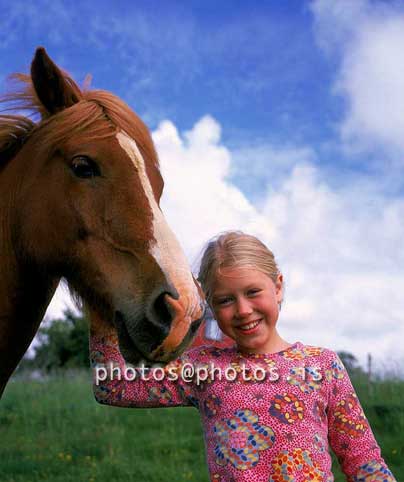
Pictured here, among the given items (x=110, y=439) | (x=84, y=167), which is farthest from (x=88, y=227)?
(x=110, y=439)

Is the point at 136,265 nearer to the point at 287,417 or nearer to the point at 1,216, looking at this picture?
the point at 1,216

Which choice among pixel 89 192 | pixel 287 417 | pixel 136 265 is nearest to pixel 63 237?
pixel 89 192

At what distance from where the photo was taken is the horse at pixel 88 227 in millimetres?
1828

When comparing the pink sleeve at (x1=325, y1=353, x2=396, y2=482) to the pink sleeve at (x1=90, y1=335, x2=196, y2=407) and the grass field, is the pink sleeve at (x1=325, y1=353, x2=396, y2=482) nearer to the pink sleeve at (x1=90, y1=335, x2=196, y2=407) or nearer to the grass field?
the pink sleeve at (x1=90, y1=335, x2=196, y2=407)

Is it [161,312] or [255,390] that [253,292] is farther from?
Result: [161,312]

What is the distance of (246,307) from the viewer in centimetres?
223

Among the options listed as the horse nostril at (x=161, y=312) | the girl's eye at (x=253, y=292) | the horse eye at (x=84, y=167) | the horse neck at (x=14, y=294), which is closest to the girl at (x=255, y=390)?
the girl's eye at (x=253, y=292)

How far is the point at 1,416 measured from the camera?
1002 centimetres

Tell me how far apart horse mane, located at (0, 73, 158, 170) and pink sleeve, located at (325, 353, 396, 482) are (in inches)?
44.5

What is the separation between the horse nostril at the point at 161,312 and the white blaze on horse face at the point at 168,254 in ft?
0.21

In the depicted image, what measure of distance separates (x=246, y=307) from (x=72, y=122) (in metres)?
0.93

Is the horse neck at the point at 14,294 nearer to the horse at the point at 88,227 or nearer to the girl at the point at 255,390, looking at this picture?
the horse at the point at 88,227

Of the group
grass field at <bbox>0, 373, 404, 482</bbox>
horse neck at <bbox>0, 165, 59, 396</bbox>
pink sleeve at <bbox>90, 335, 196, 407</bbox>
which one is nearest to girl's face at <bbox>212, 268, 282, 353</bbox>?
pink sleeve at <bbox>90, 335, 196, 407</bbox>

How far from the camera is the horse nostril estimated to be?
1.79 meters
